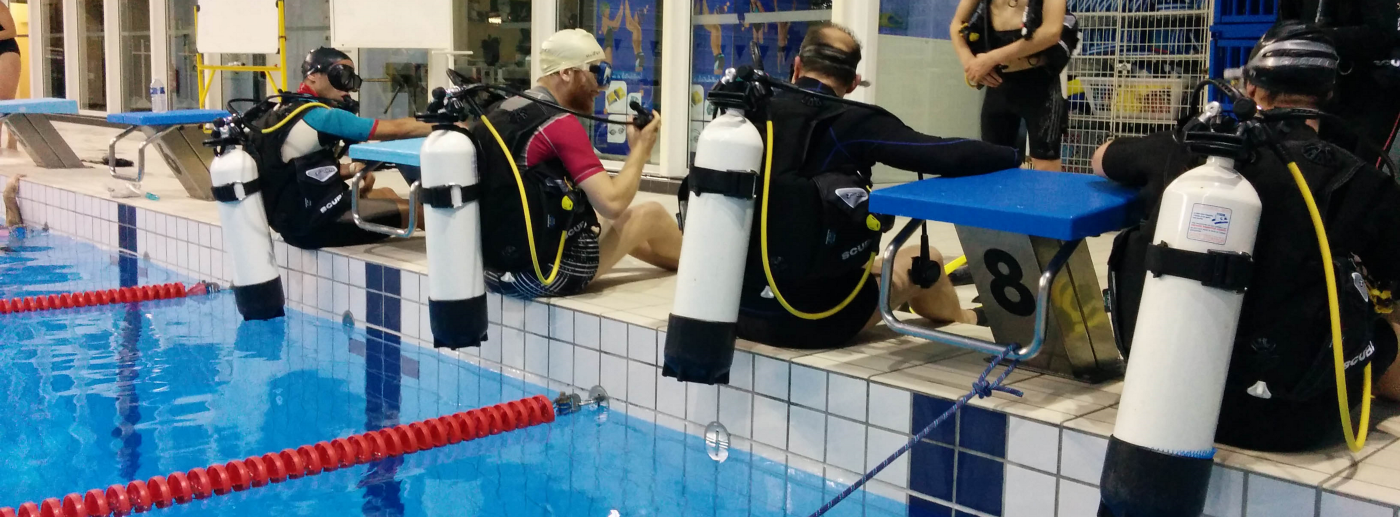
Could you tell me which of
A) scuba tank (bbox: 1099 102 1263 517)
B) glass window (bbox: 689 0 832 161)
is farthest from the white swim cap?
glass window (bbox: 689 0 832 161)

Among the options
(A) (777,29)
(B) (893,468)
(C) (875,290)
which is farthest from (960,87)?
(B) (893,468)

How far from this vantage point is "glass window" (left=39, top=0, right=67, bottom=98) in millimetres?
18531

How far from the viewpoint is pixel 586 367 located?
4.09 m

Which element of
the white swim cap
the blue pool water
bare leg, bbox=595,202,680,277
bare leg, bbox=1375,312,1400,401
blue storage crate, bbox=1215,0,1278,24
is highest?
blue storage crate, bbox=1215,0,1278,24

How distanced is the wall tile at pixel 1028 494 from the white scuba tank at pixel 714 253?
0.82 metres

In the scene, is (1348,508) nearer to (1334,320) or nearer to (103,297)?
(1334,320)

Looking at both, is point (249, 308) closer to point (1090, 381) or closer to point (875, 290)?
point (875, 290)

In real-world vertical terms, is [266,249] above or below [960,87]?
below

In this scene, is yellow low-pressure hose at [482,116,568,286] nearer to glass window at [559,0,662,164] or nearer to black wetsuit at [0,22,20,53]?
glass window at [559,0,662,164]

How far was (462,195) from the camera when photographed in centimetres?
379

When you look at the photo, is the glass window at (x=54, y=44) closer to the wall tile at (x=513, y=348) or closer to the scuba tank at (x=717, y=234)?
the wall tile at (x=513, y=348)

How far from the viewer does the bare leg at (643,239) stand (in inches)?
178

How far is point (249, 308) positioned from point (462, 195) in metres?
1.38

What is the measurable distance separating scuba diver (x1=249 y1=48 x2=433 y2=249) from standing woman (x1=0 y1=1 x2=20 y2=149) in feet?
19.7
